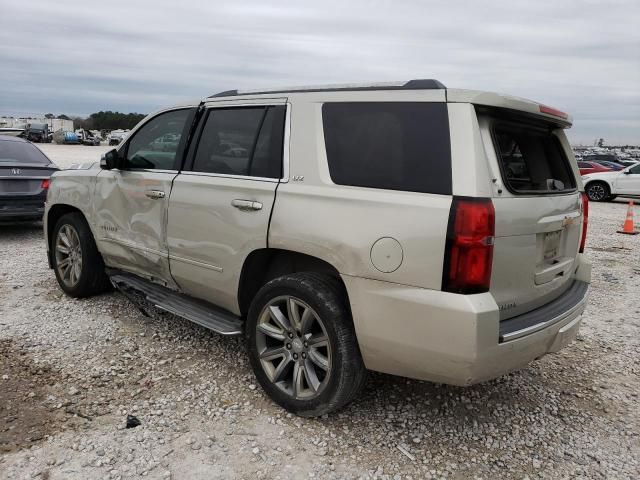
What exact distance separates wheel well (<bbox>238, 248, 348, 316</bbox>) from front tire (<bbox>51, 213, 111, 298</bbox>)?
6.89ft

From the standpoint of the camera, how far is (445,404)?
3.44m

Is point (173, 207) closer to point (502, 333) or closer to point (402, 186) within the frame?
point (402, 186)

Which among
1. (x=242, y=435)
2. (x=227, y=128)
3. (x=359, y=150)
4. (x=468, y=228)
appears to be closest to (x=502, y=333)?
(x=468, y=228)

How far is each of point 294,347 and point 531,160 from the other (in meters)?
1.81

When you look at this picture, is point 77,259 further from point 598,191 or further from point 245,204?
point 598,191

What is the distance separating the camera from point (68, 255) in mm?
5219

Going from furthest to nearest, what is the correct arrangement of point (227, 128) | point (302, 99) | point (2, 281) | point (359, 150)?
1. point (2, 281)
2. point (227, 128)
3. point (302, 99)
4. point (359, 150)

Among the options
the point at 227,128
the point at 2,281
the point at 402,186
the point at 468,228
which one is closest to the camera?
the point at 468,228

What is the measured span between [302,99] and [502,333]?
69.8 inches

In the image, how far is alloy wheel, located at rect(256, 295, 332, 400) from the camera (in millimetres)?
3041

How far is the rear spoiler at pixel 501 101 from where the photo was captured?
2.62 metres

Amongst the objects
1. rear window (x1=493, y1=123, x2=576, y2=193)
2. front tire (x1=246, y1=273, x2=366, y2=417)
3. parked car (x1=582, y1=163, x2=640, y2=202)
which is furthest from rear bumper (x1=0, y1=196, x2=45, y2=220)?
parked car (x1=582, y1=163, x2=640, y2=202)

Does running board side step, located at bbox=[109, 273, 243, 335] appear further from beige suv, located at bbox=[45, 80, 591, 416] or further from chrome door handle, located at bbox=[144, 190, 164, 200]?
chrome door handle, located at bbox=[144, 190, 164, 200]

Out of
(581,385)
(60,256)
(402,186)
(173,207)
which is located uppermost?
→ (402,186)
